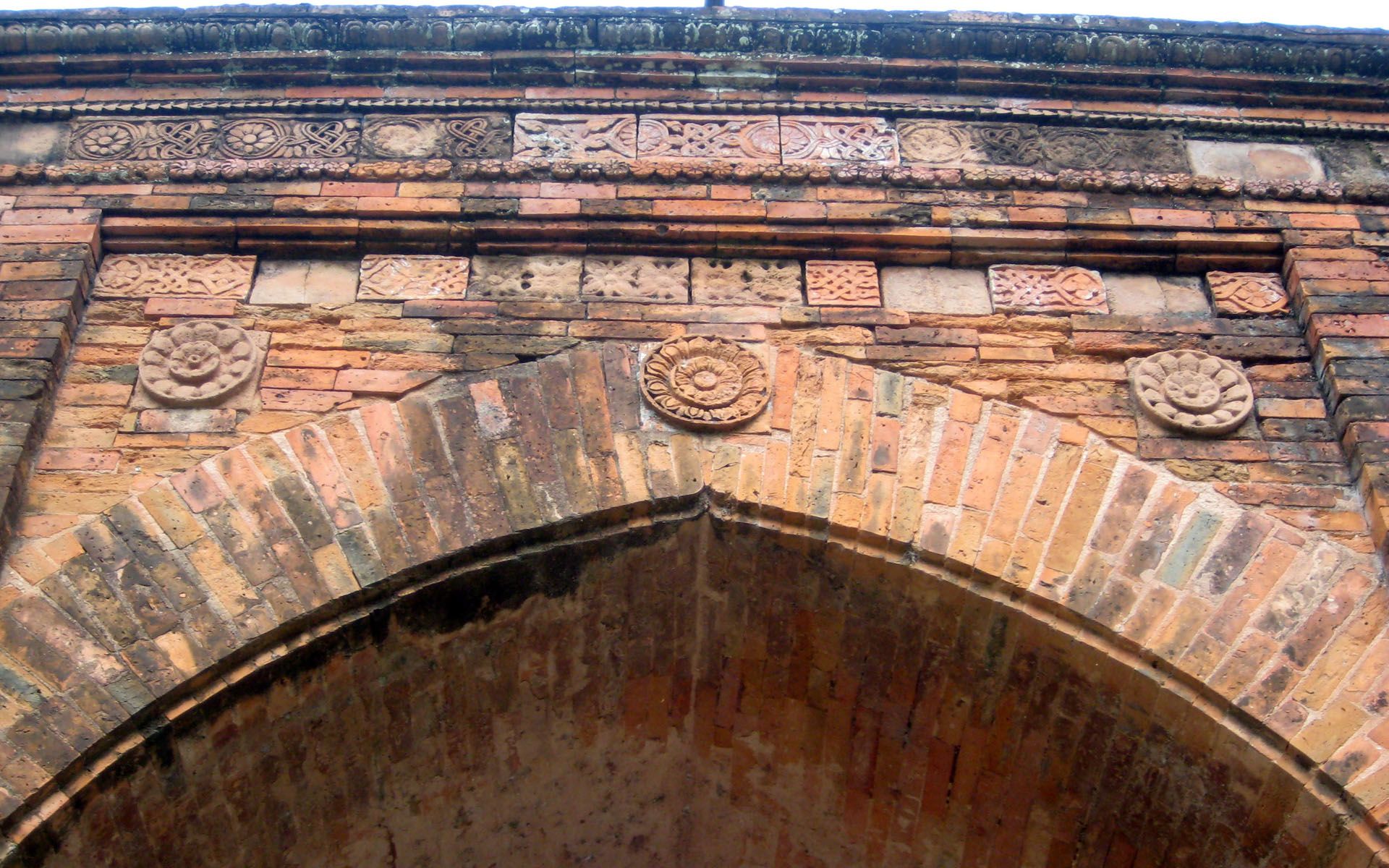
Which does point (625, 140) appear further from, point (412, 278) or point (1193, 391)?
point (1193, 391)

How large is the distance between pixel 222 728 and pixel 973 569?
6.76ft

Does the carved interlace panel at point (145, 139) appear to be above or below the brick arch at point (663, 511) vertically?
above

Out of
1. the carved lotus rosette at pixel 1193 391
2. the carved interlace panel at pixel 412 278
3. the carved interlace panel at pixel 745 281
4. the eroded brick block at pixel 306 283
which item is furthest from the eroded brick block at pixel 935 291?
the eroded brick block at pixel 306 283

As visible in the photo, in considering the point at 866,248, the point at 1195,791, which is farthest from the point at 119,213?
the point at 1195,791

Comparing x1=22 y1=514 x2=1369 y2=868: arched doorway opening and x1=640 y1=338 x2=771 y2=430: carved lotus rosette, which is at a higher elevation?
x1=640 y1=338 x2=771 y2=430: carved lotus rosette

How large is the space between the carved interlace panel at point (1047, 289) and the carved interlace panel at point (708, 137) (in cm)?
93

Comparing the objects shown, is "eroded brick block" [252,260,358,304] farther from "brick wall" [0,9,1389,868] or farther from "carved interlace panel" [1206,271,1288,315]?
"carved interlace panel" [1206,271,1288,315]

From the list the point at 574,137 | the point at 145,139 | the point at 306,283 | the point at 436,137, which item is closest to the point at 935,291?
the point at 574,137

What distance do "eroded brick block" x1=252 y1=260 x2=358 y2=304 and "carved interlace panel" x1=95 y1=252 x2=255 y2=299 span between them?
0.05 meters

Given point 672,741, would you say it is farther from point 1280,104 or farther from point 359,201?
point 1280,104

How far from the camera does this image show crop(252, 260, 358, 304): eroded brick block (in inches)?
198

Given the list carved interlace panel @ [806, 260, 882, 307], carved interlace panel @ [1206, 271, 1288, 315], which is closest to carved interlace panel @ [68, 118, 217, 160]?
carved interlace panel @ [806, 260, 882, 307]

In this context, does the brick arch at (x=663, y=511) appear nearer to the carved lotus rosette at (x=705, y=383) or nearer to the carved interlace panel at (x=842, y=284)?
the carved lotus rosette at (x=705, y=383)

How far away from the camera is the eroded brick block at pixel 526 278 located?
5.06 metres
